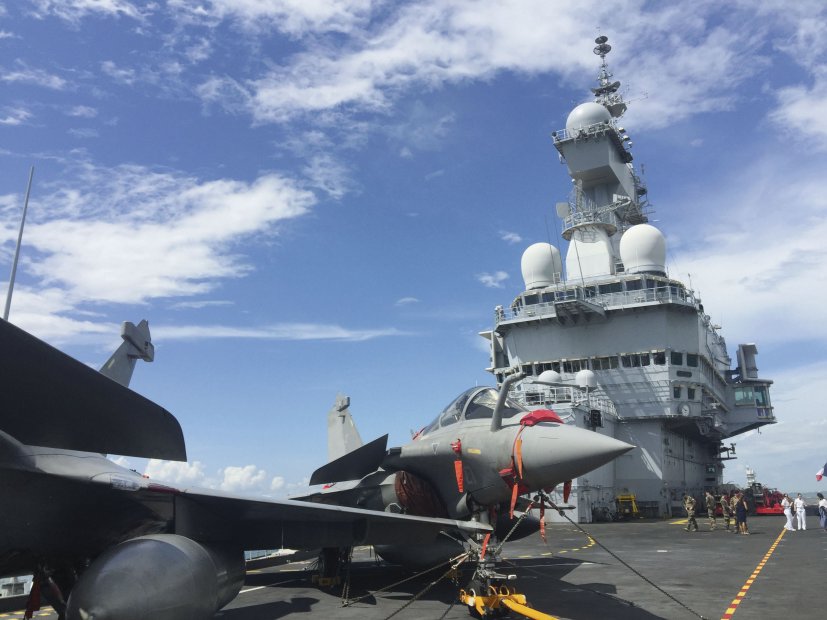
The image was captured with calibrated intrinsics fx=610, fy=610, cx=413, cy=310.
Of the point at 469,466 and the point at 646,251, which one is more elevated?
the point at 646,251

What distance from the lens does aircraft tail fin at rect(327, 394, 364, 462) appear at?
2011 cm

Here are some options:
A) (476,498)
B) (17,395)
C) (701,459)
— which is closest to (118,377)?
(17,395)

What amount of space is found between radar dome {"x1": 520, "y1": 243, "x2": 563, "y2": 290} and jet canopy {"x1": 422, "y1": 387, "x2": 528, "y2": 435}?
114 feet

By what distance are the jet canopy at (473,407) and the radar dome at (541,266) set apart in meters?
34.7

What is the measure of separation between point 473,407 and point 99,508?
613 cm

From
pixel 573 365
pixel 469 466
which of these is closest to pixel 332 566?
pixel 469 466

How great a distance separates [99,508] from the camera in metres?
7.27

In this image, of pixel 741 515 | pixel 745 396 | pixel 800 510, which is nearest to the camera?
pixel 741 515

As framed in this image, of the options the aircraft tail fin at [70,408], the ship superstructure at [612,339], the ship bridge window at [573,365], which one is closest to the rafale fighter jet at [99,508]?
the aircraft tail fin at [70,408]

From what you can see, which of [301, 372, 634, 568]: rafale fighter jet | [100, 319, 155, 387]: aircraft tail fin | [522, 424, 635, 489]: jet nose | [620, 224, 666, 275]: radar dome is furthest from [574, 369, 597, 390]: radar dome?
[100, 319, 155, 387]: aircraft tail fin

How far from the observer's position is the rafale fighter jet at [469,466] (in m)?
8.79

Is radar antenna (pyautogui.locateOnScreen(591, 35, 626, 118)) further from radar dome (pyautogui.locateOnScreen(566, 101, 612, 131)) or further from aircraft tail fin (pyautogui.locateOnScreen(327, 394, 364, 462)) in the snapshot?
aircraft tail fin (pyautogui.locateOnScreen(327, 394, 364, 462))

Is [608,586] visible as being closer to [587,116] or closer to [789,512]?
[789,512]

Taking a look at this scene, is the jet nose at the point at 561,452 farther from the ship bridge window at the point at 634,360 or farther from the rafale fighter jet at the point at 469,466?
the ship bridge window at the point at 634,360
